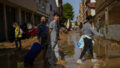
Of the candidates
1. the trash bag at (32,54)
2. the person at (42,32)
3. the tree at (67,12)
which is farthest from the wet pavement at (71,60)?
the tree at (67,12)

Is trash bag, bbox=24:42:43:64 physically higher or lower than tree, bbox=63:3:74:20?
lower

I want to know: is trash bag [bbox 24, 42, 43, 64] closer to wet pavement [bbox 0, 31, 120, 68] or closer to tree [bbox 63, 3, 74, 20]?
wet pavement [bbox 0, 31, 120, 68]

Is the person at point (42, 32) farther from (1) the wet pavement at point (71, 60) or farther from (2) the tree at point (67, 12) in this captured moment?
(2) the tree at point (67, 12)

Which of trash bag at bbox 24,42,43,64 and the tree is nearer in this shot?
trash bag at bbox 24,42,43,64

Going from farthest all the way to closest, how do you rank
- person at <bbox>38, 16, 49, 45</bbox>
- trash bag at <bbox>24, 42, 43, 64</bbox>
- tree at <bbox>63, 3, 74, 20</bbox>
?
tree at <bbox>63, 3, 74, 20</bbox> < person at <bbox>38, 16, 49, 45</bbox> < trash bag at <bbox>24, 42, 43, 64</bbox>

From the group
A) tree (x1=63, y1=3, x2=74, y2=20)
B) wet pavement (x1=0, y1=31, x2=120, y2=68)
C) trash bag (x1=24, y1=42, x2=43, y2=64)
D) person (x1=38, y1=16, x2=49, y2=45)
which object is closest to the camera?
wet pavement (x1=0, y1=31, x2=120, y2=68)

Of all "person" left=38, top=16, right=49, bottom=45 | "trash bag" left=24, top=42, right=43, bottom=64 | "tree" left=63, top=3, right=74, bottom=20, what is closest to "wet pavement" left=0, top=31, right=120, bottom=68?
"trash bag" left=24, top=42, right=43, bottom=64

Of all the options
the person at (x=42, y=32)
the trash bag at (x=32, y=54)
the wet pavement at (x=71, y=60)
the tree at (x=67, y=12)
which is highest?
the tree at (x=67, y=12)

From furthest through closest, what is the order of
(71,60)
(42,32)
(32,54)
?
(71,60)
(42,32)
(32,54)

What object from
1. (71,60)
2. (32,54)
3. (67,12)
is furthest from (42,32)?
(67,12)

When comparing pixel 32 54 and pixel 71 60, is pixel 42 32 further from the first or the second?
pixel 71 60

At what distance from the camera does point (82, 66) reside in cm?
672

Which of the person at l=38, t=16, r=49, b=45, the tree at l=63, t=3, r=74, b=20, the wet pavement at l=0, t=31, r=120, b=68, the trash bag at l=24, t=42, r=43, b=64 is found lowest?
the wet pavement at l=0, t=31, r=120, b=68

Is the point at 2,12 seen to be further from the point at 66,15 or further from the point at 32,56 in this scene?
the point at 66,15
